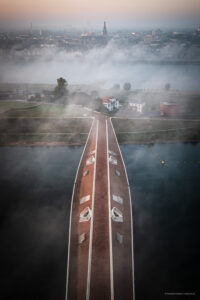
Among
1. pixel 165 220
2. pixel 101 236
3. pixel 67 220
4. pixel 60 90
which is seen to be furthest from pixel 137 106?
pixel 101 236

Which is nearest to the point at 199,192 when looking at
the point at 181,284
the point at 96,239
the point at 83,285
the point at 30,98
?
the point at 181,284

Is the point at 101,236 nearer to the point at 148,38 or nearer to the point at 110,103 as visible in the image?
the point at 110,103

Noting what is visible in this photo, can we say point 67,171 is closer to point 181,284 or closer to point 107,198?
point 107,198

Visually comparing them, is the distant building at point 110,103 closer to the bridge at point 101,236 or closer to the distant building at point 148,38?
the bridge at point 101,236

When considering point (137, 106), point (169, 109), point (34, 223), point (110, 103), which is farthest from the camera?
point (137, 106)

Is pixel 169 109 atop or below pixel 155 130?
atop

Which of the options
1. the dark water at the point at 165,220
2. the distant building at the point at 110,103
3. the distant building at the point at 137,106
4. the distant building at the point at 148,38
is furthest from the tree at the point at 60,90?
the distant building at the point at 148,38
